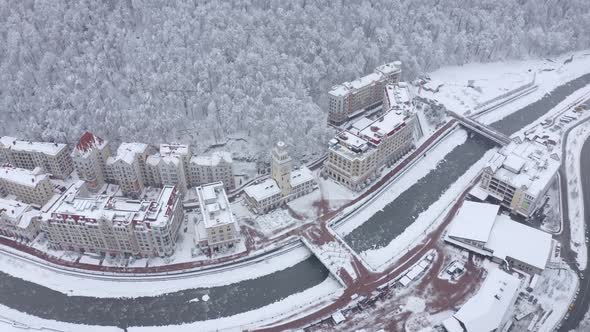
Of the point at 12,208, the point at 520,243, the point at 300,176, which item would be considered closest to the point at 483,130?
the point at 520,243

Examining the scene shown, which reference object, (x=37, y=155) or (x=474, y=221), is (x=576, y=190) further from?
(x=37, y=155)

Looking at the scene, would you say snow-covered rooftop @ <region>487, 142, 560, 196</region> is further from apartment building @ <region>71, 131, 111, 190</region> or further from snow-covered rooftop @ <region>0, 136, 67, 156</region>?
snow-covered rooftop @ <region>0, 136, 67, 156</region>

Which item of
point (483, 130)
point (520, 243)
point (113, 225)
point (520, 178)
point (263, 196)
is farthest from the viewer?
point (483, 130)

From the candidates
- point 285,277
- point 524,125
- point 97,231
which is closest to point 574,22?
point 524,125

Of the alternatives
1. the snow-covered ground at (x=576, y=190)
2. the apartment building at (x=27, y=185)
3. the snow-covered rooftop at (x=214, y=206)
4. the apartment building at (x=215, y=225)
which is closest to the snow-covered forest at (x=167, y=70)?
the apartment building at (x=27, y=185)

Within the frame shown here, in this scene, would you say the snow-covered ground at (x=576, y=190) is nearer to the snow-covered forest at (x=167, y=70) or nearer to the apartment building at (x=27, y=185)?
the snow-covered forest at (x=167, y=70)
